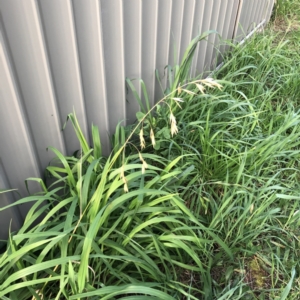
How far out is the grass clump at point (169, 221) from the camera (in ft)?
3.30

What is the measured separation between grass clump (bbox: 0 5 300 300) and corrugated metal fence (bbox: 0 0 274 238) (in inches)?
3.6

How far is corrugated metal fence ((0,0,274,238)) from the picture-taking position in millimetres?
1000

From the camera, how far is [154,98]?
6.14 feet

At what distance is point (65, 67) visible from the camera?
3.86ft

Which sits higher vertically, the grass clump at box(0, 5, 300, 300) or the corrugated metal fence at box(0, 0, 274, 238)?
the corrugated metal fence at box(0, 0, 274, 238)

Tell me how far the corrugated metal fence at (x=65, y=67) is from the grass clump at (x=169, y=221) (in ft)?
0.30

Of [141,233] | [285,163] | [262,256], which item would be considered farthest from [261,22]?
[141,233]

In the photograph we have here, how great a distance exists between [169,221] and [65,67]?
2.27 ft

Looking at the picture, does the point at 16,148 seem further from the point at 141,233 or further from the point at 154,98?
the point at 154,98

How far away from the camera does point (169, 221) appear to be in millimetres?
1256

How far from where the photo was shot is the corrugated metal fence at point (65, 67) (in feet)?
3.28

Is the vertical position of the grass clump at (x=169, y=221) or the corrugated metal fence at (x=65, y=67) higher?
the corrugated metal fence at (x=65, y=67)

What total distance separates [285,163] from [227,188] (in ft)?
1.65

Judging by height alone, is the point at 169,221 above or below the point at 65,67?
below
